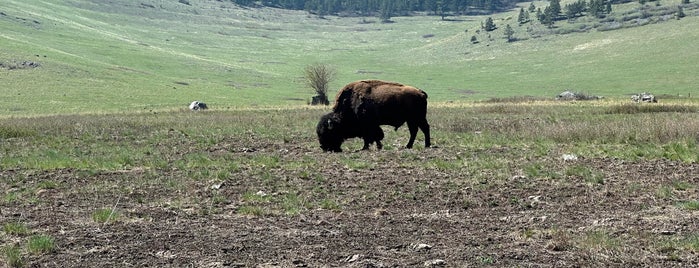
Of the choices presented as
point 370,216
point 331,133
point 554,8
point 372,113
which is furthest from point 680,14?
point 370,216

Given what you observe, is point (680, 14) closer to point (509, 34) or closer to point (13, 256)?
point (509, 34)

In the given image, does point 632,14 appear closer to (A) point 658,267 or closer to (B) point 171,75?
(B) point 171,75

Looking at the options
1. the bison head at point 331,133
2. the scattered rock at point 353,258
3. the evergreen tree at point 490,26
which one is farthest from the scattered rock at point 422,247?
the evergreen tree at point 490,26

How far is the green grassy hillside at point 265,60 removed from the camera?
274 ft

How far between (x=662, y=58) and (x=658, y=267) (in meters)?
119

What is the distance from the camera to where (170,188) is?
43.5 feet

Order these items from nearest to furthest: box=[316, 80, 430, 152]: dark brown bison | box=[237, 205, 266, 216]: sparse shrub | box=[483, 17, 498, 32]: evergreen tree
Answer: box=[237, 205, 266, 216]: sparse shrub, box=[316, 80, 430, 152]: dark brown bison, box=[483, 17, 498, 32]: evergreen tree

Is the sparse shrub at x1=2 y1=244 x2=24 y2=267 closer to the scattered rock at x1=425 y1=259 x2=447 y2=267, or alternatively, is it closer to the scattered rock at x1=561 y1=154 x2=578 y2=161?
the scattered rock at x1=425 y1=259 x2=447 y2=267

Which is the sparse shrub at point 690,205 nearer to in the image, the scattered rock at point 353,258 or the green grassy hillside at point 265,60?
the scattered rock at point 353,258

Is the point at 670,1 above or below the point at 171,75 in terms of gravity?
above

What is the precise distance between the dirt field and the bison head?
15.8 feet

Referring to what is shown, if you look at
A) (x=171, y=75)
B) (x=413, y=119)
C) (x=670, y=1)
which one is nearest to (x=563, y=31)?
(x=670, y=1)

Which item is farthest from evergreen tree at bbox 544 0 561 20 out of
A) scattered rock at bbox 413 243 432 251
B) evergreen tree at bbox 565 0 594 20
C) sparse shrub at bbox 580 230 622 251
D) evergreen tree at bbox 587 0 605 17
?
scattered rock at bbox 413 243 432 251

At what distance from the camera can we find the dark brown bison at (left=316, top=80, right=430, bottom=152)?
66.5 ft
